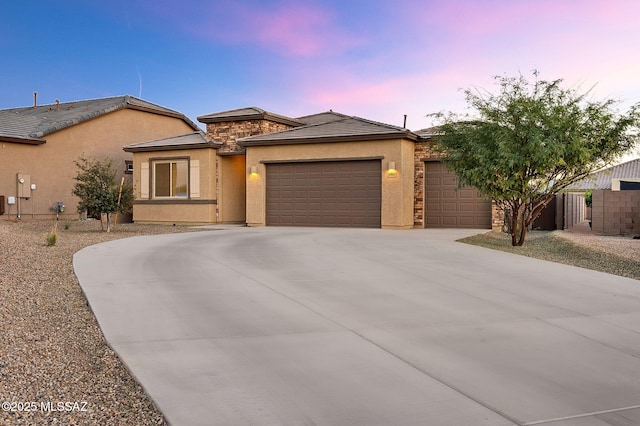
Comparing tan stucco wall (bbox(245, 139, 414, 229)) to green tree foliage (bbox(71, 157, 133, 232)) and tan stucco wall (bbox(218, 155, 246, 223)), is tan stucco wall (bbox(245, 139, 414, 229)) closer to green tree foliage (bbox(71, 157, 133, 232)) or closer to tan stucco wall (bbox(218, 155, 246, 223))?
tan stucco wall (bbox(218, 155, 246, 223))

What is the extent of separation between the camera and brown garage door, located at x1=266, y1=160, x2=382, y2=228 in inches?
792

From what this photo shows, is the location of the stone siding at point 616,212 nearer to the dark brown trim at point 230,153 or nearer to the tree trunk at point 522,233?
the tree trunk at point 522,233

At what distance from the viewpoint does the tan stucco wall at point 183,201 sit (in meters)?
22.8

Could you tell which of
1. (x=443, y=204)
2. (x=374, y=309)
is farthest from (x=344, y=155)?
(x=374, y=309)

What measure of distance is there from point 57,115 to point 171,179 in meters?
9.07

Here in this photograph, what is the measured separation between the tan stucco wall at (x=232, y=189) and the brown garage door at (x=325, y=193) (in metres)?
2.63

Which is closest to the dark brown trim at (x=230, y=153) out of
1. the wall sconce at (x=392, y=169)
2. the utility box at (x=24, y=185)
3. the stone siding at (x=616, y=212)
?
the wall sconce at (x=392, y=169)

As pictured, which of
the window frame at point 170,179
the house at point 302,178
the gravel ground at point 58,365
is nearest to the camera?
the gravel ground at point 58,365

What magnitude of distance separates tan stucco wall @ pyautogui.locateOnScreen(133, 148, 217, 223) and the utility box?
4.55m

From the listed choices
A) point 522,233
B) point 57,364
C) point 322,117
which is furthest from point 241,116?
point 57,364

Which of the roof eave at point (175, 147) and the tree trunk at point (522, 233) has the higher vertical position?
the roof eave at point (175, 147)

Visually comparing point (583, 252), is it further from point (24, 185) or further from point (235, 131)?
point (24, 185)

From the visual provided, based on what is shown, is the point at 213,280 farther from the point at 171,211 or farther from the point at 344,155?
the point at 171,211

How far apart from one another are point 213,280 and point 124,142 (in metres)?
21.6
